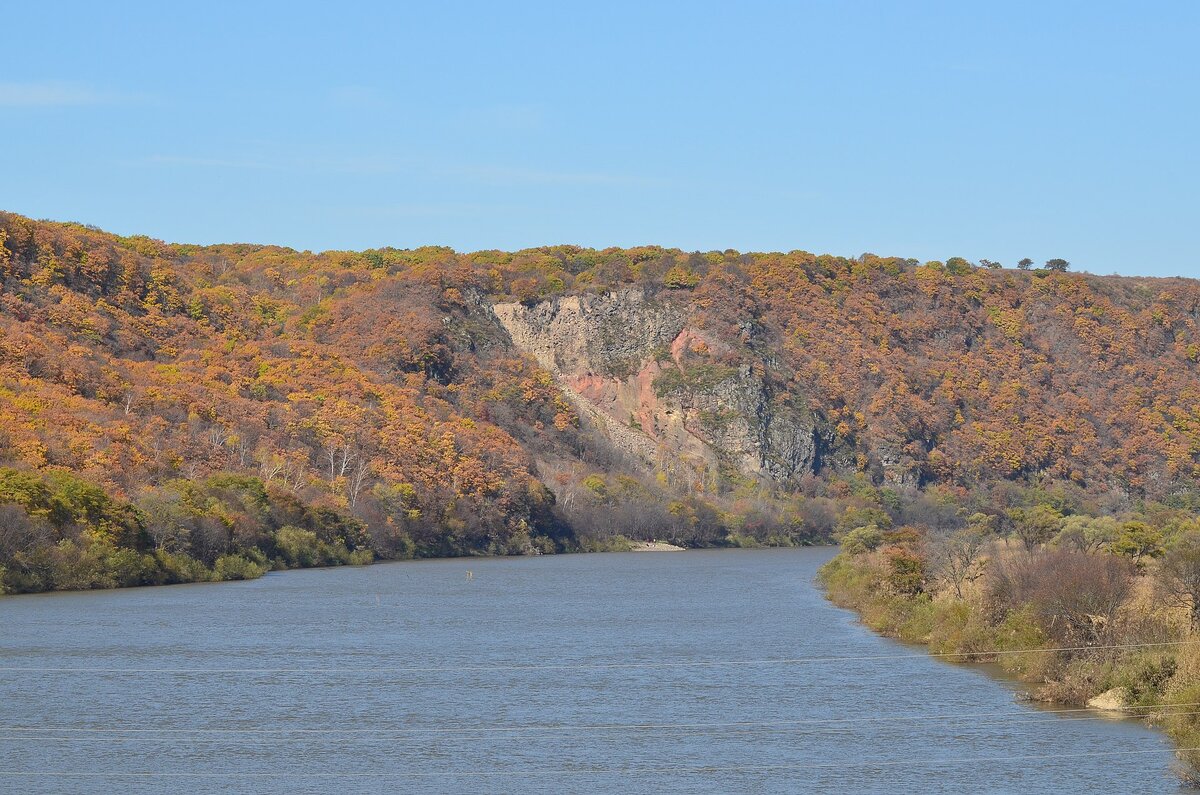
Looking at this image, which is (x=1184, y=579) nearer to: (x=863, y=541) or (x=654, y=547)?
(x=863, y=541)

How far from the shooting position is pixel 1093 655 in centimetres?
3516

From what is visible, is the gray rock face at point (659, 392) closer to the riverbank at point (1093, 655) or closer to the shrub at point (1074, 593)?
the riverbank at point (1093, 655)

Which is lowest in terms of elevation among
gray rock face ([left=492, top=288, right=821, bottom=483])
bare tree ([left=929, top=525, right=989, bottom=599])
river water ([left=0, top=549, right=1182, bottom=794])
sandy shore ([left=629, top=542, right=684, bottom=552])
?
sandy shore ([left=629, top=542, right=684, bottom=552])

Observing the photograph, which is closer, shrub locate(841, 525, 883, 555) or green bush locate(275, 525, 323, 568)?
shrub locate(841, 525, 883, 555)

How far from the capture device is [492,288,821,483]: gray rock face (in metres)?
142

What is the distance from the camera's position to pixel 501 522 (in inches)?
4171

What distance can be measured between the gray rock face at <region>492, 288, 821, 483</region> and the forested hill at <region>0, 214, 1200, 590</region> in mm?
251

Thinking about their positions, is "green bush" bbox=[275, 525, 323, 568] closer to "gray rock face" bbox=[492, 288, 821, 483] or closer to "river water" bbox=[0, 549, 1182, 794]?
"river water" bbox=[0, 549, 1182, 794]

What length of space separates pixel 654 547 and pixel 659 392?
33589 millimetres

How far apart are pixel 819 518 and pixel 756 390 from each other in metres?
19.0

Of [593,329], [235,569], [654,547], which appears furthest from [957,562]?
[593,329]

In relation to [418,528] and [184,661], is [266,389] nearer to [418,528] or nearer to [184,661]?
[418,528]

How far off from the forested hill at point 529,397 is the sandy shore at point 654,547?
5.22 ft

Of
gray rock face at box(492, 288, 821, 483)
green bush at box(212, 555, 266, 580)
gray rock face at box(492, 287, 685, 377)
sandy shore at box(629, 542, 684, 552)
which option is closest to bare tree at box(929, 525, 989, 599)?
green bush at box(212, 555, 266, 580)
